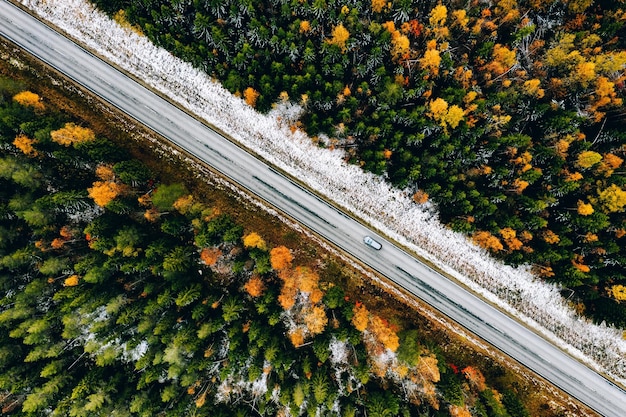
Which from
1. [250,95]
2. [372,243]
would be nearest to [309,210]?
[372,243]

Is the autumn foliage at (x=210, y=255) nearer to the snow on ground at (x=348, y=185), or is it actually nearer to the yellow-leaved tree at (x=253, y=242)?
the yellow-leaved tree at (x=253, y=242)

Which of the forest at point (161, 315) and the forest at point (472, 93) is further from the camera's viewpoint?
the forest at point (472, 93)

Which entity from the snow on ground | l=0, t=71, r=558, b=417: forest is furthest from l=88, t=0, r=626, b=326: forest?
l=0, t=71, r=558, b=417: forest

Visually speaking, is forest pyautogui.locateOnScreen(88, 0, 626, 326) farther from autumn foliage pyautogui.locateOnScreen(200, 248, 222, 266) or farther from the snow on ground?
autumn foliage pyautogui.locateOnScreen(200, 248, 222, 266)

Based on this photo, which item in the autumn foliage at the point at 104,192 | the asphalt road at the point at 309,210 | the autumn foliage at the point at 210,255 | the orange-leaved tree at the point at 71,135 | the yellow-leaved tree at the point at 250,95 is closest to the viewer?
the orange-leaved tree at the point at 71,135

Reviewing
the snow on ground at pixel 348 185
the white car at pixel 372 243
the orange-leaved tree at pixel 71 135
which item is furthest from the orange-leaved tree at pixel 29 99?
the white car at pixel 372 243

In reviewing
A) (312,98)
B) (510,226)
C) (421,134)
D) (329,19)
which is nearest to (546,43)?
(421,134)
